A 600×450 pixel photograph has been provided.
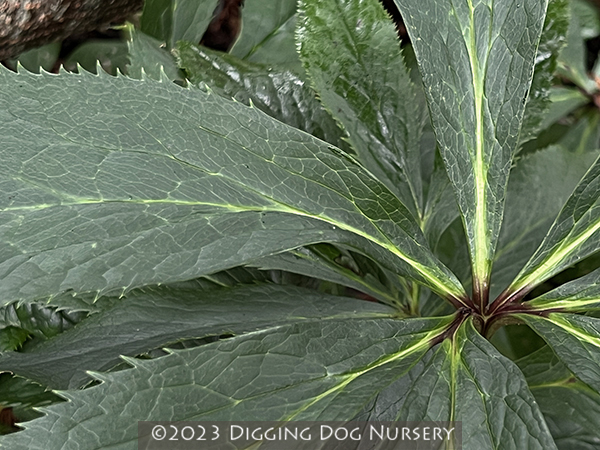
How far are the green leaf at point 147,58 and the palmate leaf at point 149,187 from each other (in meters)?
0.25

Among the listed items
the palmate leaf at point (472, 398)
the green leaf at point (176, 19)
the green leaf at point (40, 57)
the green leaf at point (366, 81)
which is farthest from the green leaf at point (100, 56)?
the palmate leaf at point (472, 398)

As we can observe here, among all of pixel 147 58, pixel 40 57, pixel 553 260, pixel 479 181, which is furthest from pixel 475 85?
pixel 40 57

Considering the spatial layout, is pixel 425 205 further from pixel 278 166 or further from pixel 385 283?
pixel 278 166

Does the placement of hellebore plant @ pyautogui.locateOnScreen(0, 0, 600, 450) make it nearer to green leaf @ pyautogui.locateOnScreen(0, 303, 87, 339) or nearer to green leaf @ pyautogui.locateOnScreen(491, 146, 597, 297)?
green leaf @ pyautogui.locateOnScreen(0, 303, 87, 339)

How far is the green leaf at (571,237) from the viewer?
62cm

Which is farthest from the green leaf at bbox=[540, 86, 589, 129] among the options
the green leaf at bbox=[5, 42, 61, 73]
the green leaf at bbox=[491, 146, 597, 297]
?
the green leaf at bbox=[5, 42, 61, 73]

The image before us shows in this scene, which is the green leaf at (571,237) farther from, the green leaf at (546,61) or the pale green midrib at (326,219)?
the green leaf at (546,61)

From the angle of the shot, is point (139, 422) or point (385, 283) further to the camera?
point (385, 283)

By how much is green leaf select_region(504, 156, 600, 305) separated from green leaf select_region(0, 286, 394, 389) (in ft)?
0.75

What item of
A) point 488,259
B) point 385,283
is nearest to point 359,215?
point 488,259

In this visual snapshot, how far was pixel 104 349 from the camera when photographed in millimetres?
691

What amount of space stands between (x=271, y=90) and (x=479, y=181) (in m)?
0.32

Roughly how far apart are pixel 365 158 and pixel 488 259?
21 centimetres

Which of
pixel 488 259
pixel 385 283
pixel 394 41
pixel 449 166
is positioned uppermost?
pixel 394 41
